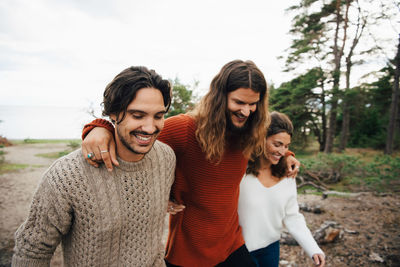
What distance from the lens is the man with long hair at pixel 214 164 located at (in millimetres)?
1802

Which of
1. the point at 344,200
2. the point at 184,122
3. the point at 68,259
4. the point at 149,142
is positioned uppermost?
the point at 184,122

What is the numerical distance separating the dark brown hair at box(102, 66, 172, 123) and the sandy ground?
326 cm

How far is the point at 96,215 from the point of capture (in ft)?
4.11

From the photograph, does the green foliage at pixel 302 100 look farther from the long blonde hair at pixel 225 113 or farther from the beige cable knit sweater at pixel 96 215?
the beige cable knit sweater at pixel 96 215

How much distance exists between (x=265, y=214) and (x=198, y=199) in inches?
28.7

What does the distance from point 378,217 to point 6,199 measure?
870cm

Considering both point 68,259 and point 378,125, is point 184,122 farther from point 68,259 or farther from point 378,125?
point 378,125

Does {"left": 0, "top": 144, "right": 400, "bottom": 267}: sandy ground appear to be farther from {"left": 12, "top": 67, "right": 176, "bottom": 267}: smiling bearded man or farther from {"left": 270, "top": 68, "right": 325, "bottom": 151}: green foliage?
{"left": 270, "top": 68, "right": 325, "bottom": 151}: green foliage

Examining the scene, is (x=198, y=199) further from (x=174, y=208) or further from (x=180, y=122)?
(x=180, y=122)

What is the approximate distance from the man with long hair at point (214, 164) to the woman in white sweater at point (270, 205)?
231mm

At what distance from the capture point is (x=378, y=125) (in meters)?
16.6

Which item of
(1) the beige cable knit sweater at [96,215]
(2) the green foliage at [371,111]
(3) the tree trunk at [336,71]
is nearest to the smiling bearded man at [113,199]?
(1) the beige cable knit sweater at [96,215]

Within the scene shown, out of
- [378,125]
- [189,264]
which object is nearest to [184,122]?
[189,264]

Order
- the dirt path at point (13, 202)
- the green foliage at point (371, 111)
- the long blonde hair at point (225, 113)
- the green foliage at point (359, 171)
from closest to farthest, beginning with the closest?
the long blonde hair at point (225, 113) < the dirt path at point (13, 202) < the green foliage at point (359, 171) < the green foliage at point (371, 111)
